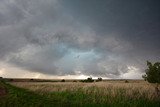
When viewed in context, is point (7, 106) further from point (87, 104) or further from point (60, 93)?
point (60, 93)

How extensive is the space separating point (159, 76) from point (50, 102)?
22065 mm

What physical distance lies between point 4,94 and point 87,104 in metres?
7.41

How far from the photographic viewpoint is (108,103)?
23625 millimetres

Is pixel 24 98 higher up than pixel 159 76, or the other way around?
pixel 159 76

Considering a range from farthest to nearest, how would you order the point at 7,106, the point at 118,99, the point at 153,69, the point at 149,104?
the point at 153,69 → the point at 118,99 → the point at 149,104 → the point at 7,106

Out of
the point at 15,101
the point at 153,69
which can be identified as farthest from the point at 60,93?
the point at 153,69

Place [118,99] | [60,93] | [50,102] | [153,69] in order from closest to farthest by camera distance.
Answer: [50,102] < [118,99] < [60,93] < [153,69]

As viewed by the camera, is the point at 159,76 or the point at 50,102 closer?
the point at 50,102

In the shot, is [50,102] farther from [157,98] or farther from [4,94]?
[157,98]

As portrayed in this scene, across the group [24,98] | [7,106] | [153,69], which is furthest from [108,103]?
[153,69]

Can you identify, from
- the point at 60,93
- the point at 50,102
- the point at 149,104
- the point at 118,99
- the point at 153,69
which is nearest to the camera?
the point at 50,102

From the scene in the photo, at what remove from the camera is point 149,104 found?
76.3ft

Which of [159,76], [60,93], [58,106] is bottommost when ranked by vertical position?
[58,106]

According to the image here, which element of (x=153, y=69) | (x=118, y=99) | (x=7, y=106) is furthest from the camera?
(x=153, y=69)
